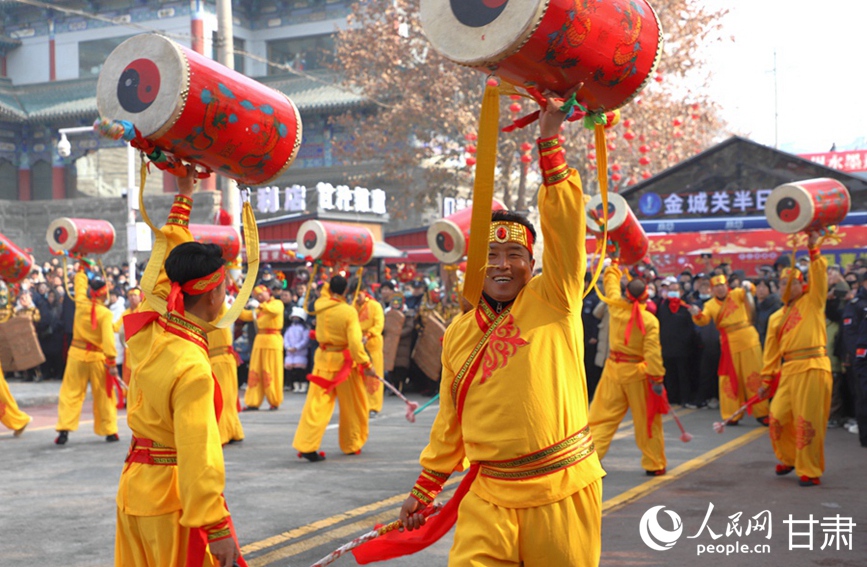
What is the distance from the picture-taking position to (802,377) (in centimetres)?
756

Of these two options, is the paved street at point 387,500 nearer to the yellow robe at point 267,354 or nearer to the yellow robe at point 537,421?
the yellow robe at point 267,354

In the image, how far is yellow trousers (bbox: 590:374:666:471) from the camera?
7.97 m

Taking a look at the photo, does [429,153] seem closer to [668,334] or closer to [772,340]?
[668,334]

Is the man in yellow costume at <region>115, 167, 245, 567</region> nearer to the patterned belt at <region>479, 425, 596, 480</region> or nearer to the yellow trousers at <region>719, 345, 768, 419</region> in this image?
the patterned belt at <region>479, 425, 596, 480</region>

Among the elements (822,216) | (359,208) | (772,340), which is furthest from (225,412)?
(359,208)

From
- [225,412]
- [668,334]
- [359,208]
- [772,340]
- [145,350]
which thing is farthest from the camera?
[359,208]

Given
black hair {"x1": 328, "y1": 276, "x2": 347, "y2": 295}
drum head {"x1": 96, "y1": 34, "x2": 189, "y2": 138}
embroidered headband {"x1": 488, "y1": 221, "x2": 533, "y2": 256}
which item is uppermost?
drum head {"x1": 96, "y1": 34, "x2": 189, "y2": 138}

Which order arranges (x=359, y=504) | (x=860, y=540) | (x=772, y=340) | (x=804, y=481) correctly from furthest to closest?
1. (x=772, y=340)
2. (x=804, y=481)
3. (x=359, y=504)
4. (x=860, y=540)

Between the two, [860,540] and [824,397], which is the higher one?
[824,397]

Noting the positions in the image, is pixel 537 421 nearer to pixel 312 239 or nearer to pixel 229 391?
pixel 229 391

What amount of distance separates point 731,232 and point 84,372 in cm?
1219

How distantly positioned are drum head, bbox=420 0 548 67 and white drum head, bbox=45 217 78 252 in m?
8.52

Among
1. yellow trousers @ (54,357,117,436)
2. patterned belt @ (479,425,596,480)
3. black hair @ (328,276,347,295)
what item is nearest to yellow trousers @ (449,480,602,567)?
patterned belt @ (479,425,596,480)

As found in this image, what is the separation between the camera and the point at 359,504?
7.02 meters
